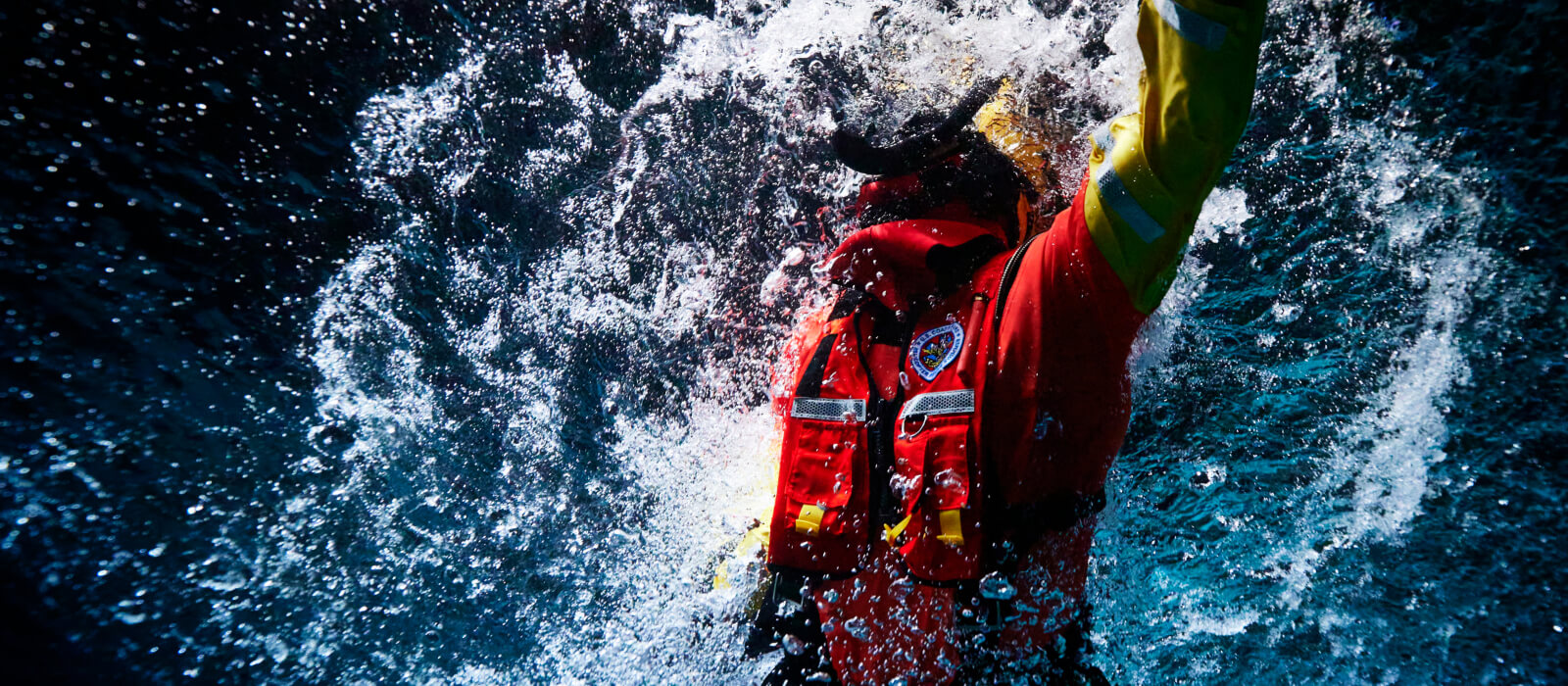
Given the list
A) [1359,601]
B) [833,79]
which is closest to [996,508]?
[1359,601]

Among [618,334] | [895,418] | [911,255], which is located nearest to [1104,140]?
[911,255]

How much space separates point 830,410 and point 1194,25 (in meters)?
1.26

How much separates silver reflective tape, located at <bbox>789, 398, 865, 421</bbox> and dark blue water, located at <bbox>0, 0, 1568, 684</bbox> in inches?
26.2

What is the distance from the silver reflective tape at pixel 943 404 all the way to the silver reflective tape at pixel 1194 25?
910 millimetres

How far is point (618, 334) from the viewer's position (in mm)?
5805

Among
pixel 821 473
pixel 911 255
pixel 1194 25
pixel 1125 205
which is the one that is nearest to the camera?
pixel 1194 25

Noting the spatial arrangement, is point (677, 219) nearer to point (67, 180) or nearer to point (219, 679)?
point (67, 180)

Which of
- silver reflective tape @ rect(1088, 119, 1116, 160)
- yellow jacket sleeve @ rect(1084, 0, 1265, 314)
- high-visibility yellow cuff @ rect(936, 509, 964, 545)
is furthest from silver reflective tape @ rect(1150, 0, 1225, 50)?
high-visibility yellow cuff @ rect(936, 509, 964, 545)

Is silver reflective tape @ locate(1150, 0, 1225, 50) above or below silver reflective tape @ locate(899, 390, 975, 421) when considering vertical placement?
above

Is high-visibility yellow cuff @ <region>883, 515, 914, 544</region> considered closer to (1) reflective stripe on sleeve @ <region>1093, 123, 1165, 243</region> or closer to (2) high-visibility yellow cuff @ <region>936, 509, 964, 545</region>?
(2) high-visibility yellow cuff @ <region>936, 509, 964, 545</region>

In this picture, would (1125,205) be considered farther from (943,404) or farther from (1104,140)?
(943,404)

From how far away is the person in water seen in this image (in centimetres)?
159

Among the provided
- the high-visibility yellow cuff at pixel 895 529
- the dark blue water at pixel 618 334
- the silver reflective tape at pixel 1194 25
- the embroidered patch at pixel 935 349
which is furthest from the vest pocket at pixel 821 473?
the silver reflective tape at pixel 1194 25

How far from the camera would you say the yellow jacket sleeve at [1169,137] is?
123cm
